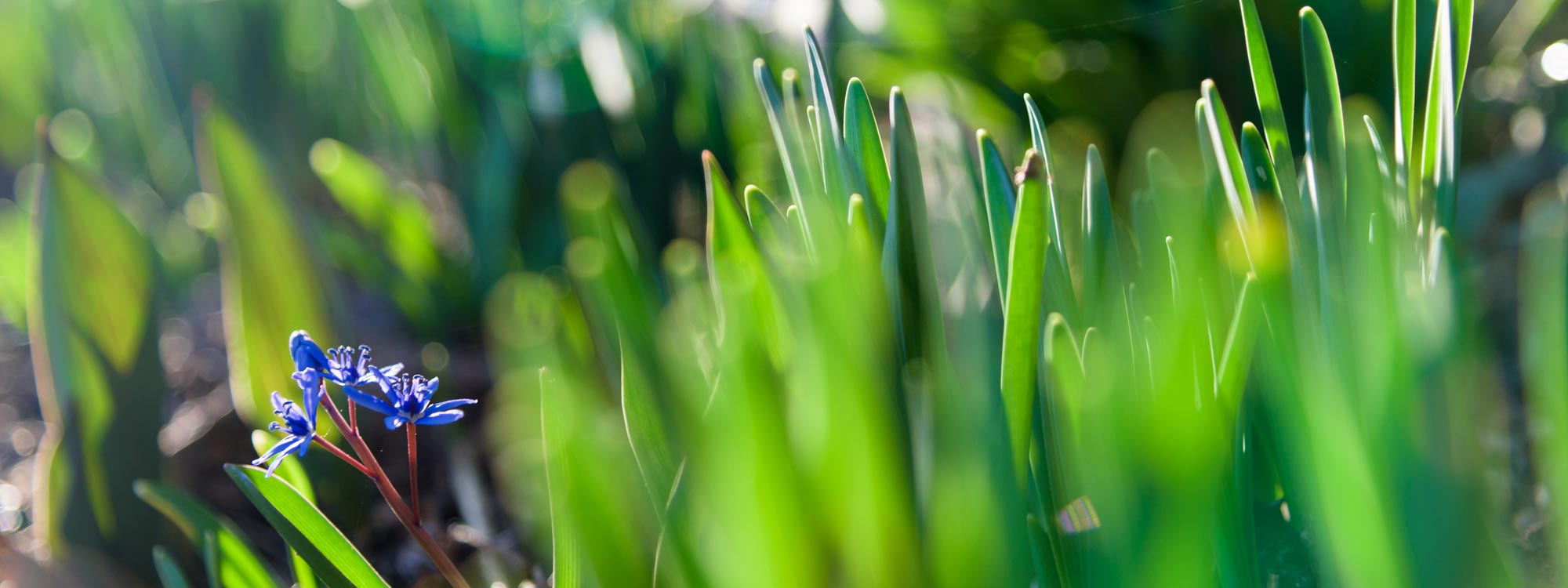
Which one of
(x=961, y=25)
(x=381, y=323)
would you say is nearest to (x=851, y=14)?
(x=961, y=25)

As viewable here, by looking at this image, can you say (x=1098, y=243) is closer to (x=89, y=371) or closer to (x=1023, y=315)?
(x=1023, y=315)

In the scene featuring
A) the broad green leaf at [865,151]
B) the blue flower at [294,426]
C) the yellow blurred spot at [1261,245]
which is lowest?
the yellow blurred spot at [1261,245]

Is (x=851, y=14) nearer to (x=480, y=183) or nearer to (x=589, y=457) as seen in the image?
(x=480, y=183)

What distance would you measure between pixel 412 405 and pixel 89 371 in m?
0.35

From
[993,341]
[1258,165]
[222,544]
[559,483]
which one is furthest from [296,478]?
[1258,165]

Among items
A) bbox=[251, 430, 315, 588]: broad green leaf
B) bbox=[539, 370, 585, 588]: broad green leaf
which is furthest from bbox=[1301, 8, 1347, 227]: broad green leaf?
bbox=[251, 430, 315, 588]: broad green leaf

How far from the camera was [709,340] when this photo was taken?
15.1 inches

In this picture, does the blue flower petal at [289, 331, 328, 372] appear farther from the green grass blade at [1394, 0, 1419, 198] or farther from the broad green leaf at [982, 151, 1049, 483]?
the green grass blade at [1394, 0, 1419, 198]

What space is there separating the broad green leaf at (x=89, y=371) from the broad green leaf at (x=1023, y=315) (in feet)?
1.72

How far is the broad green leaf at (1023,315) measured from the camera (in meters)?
0.24

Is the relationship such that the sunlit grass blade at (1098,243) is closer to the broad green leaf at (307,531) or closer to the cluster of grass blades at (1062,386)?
the cluster of grass blades at (1062,386)

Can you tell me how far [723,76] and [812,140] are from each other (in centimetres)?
59

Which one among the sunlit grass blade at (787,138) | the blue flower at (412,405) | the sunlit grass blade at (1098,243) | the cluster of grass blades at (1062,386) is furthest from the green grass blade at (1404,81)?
the blue flower at (412,405)

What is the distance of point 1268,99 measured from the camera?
331mm
